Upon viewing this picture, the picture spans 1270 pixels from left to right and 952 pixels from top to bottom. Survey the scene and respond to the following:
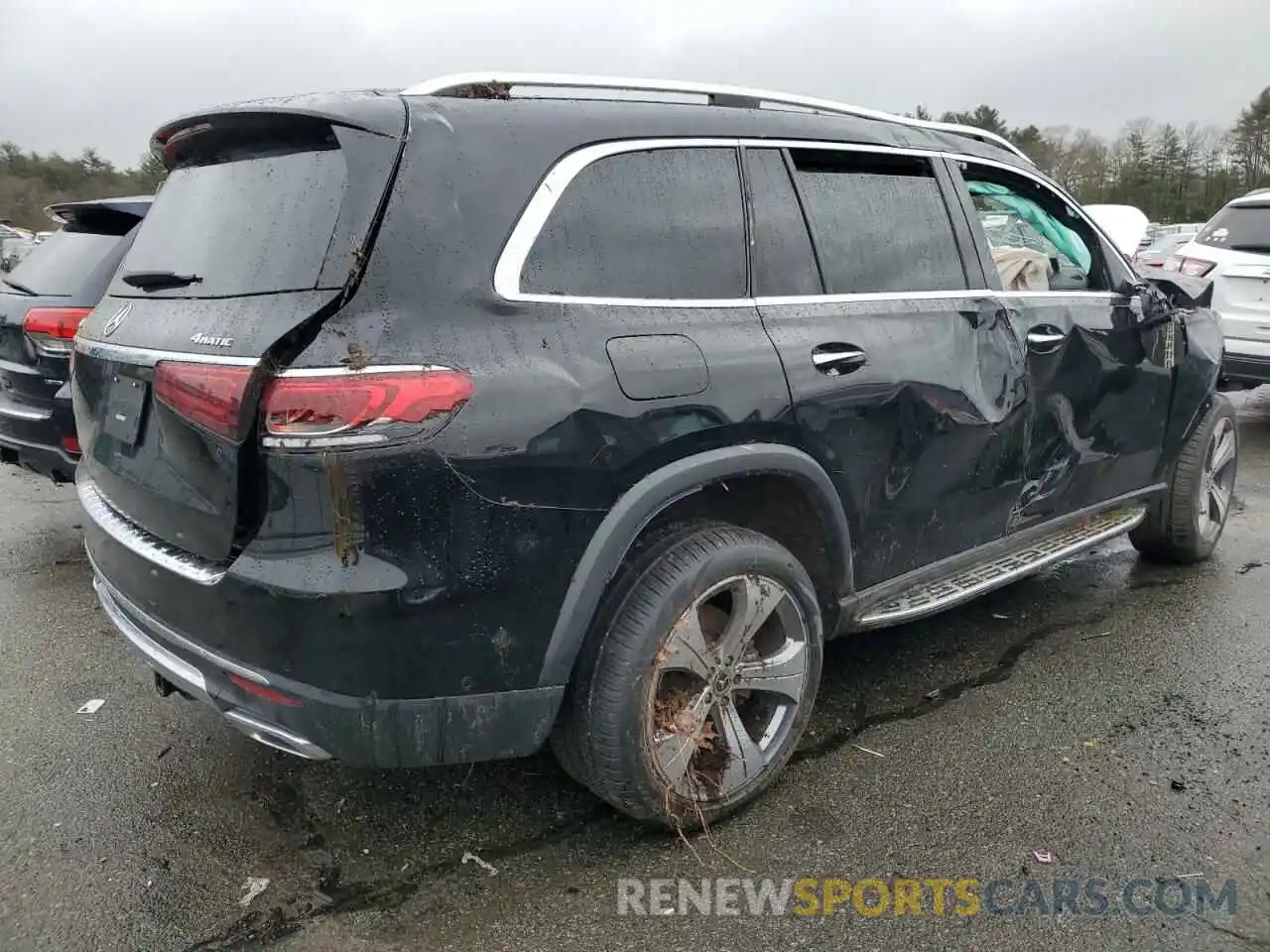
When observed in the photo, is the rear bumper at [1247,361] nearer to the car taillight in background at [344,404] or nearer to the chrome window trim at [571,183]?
the chrome window trim at [571,183]

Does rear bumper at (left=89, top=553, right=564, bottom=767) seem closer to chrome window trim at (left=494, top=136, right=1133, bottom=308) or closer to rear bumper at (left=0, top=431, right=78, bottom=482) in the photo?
chrome window trim at (left=494, top=136, right=1133, bottom=308)

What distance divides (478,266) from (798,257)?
1072 mm

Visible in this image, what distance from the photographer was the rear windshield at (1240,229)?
24.4ft

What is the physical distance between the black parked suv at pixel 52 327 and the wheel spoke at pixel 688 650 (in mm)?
3221

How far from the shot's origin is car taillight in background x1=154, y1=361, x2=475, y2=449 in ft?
6.33

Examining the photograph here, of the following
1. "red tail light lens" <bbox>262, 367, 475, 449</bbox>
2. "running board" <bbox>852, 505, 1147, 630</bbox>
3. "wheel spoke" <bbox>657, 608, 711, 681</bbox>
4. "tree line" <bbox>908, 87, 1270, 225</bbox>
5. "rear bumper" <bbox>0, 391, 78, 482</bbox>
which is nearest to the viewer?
"red tail light lens" <bbox>262, 367, 475, 449</bbox>

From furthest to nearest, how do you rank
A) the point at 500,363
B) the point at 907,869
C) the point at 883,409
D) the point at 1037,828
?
1. the point at 883,409
2. the point at 1037,828
3. the point at 907,869
4. the point at 500,363

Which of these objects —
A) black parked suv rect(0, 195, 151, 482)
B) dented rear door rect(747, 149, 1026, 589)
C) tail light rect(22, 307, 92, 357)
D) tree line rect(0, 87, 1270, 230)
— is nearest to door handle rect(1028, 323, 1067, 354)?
dented rear door rect(747, 149, 1026, 589)

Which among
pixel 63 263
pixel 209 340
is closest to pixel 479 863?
pixel 209 340

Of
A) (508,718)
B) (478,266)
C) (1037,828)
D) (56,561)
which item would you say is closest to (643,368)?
(478,266)

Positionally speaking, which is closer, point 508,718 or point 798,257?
point 508,718

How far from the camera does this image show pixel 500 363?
2057mm

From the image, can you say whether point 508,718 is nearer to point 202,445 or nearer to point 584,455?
point 584,455

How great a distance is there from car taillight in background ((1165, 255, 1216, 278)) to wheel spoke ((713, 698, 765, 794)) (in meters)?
6.63
